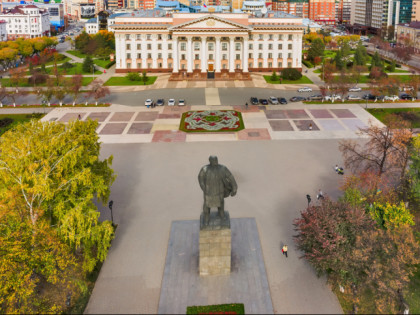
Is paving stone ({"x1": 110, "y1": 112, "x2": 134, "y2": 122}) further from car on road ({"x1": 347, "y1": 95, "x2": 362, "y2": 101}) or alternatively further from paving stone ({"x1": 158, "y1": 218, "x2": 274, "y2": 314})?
car on road ({"x1": 347, "y1": 95, "x2": 362, "y2": 101})

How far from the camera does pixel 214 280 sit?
1139 inches

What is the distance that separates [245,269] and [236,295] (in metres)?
2.83

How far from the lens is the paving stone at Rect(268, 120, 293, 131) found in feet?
210

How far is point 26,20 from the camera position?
19962 centimetres

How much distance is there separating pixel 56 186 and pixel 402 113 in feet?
197

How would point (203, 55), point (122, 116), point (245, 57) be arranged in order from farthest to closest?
point (245, 57) → point (203, 55) → point (122, 116)

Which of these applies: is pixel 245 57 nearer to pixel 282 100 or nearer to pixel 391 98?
pixel 282 100

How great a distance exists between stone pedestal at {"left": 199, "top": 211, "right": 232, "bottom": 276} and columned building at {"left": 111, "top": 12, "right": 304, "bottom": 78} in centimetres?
8430

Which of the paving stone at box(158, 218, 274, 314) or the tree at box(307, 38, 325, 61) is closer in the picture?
the paving stone at box(158, 218, 274, 314)

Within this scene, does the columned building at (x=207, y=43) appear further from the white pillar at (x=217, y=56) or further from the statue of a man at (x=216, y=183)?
the statue of a man at (x=216, y=183)

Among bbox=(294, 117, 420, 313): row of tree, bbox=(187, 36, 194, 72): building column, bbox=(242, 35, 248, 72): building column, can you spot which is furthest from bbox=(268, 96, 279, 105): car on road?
bbox=(294, 117, 420, 313): row of tree

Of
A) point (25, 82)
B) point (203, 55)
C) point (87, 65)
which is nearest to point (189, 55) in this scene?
point (203, 55)

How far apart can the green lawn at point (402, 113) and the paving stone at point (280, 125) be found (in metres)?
16.1

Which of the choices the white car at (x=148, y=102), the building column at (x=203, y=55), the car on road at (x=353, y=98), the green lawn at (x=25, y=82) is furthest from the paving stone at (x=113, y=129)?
the building column at (x=203, y=55)
